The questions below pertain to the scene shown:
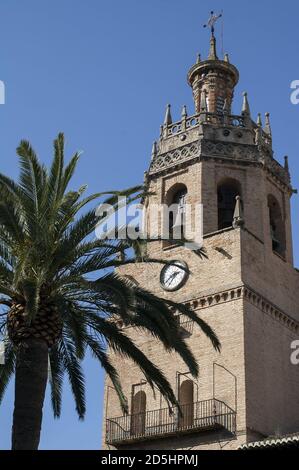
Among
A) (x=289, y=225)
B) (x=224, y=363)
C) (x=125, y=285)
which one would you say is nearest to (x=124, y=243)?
(x=125, y=285)

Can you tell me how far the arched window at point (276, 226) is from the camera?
108 ft

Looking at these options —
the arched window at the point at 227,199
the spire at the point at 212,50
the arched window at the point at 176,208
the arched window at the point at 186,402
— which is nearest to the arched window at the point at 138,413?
the arched window at the point at 186,402

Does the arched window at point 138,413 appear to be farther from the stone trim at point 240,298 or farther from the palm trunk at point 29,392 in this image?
the palm trunk at point 29,392

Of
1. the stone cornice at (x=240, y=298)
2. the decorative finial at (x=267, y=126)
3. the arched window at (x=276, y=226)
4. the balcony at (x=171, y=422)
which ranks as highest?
the decorative finial at (x=267, y=126)

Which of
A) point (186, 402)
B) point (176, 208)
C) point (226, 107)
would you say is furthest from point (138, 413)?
point (226, 107)

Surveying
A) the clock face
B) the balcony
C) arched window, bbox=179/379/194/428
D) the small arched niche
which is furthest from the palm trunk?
the small arched niche

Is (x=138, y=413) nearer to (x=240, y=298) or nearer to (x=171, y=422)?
→ (x=171, y=422)

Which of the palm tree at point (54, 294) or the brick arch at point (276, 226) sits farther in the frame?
the brick arch at point (276, 226)

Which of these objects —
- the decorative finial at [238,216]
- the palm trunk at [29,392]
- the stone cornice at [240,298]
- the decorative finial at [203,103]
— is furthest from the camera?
the decorative finial at [203,103]

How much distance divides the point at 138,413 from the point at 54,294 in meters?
12.7

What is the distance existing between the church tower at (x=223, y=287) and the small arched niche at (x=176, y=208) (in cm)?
6

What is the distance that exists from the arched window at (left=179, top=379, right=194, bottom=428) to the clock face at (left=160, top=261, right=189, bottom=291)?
11.5 feet

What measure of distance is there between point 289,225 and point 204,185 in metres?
3.99

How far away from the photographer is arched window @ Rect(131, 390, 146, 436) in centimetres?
2923
